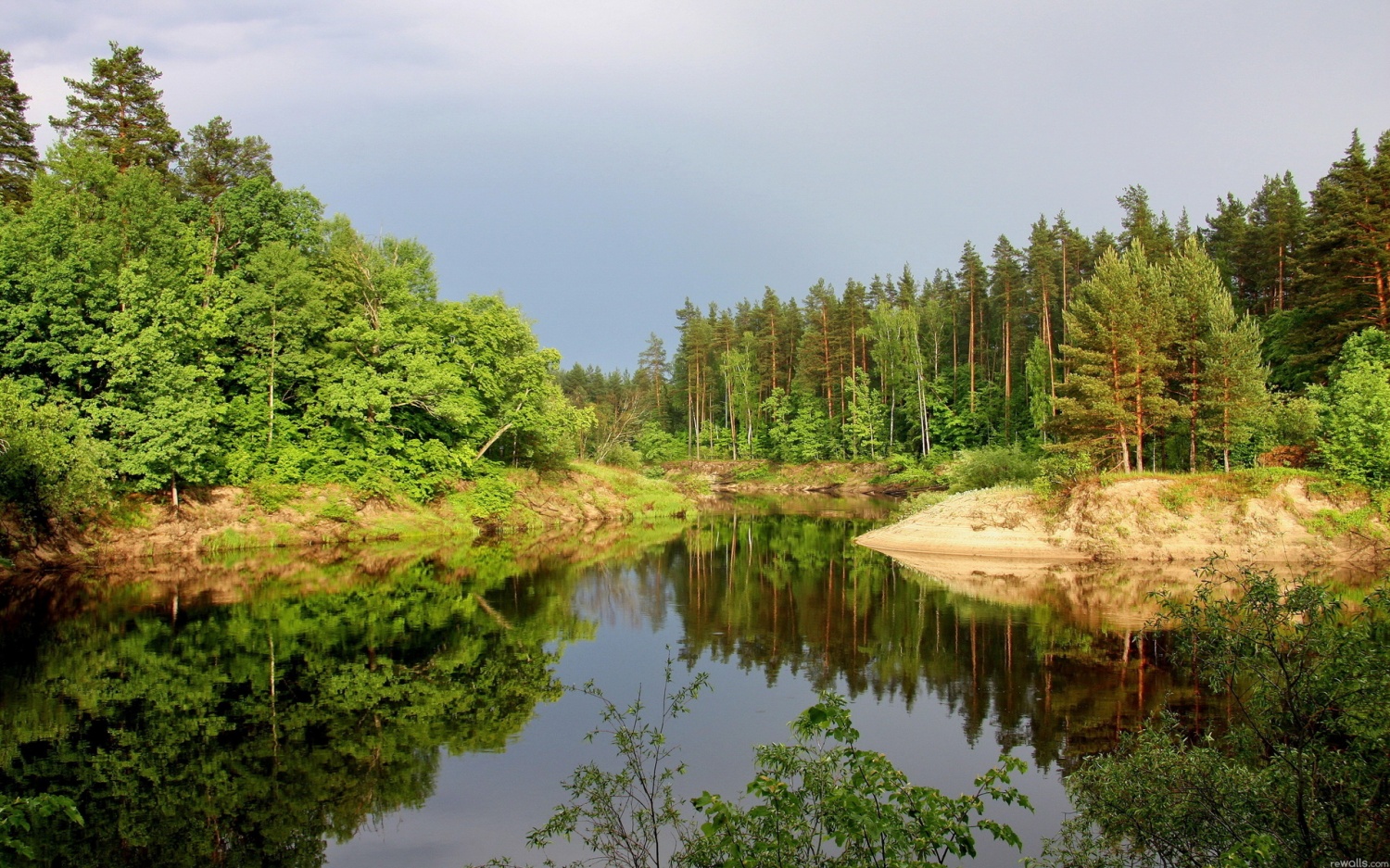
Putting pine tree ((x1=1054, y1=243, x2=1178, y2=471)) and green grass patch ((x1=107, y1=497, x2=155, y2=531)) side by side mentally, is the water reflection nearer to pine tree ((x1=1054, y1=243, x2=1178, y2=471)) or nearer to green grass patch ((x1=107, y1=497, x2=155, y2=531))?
pine tree ((x1=1054, y1=243, x2=1178, y2=471))

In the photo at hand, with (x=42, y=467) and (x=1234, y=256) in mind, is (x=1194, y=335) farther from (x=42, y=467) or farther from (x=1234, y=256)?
(x=42, y=467)

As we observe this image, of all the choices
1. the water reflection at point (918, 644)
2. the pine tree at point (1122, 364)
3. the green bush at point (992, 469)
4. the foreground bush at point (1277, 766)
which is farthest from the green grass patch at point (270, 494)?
the pine tree at point (1122, 364)

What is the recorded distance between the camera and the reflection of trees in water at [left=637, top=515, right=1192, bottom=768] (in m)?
15.2

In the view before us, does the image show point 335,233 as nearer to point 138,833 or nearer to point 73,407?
point 73,407

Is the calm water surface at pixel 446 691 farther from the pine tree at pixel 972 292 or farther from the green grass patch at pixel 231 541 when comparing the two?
the pine tree at pixel 972 292

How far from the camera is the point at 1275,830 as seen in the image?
5.96 m

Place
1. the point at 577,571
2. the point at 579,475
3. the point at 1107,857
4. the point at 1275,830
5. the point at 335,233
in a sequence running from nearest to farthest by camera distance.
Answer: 1. the point at 1275,830
2. the point at 1107,857
3. the point at 577,571
4. the point at 335,233
5. the point at 579,475

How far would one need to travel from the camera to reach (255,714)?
47.8 ft

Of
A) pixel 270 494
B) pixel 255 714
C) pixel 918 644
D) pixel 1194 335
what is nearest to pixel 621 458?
pixel 270 494

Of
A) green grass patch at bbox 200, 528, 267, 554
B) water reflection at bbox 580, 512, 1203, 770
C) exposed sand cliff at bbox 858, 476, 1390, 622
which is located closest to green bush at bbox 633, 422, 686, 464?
exposed sand cliff at bbox 858, 476, 1390, 622

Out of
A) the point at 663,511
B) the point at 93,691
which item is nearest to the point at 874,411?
the point at 663,511

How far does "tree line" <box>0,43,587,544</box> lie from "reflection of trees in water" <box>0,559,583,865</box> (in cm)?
1201

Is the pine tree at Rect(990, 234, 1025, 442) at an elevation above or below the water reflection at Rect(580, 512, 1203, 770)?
above

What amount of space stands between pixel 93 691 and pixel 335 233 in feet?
114
